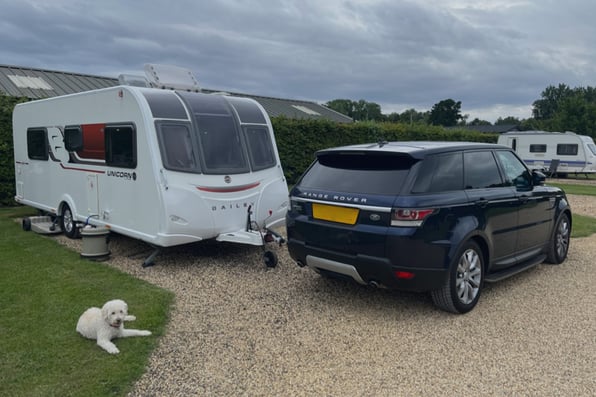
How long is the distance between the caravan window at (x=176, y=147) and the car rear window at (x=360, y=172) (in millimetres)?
1998

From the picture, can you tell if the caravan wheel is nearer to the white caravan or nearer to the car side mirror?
the car side mirror

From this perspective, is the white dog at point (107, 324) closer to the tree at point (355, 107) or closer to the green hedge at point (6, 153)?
the green hedge at point (6, 153)

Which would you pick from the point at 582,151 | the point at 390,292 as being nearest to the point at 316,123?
the point at 390,292

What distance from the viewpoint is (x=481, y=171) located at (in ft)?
17.6

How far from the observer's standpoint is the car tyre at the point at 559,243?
6.70 meters

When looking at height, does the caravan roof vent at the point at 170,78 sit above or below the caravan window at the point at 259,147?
above

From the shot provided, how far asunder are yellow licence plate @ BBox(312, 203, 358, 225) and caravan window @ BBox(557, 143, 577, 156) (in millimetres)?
25222

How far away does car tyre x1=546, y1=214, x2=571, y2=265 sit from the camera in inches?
264

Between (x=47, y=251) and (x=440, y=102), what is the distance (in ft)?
283

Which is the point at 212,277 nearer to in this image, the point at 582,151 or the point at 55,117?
the point at 55,117

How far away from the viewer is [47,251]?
25.1 feet

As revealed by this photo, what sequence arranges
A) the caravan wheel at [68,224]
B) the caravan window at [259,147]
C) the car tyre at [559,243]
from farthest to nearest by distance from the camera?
the caravan wheel at [68,224] → the caravan window at [259,147] → the car tyre at [559,243]

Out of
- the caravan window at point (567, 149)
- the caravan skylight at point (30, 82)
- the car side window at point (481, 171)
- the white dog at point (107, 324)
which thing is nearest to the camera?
the white dog at point (107, 324)

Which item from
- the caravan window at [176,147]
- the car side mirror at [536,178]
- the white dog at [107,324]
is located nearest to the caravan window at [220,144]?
the caravan window at [176,147]
